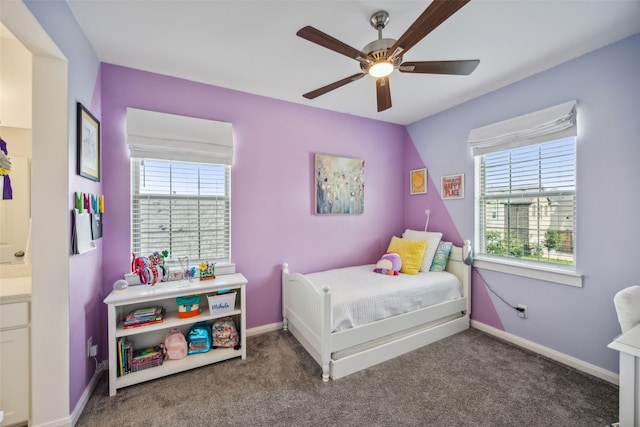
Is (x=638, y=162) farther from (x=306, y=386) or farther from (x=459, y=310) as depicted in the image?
(x=306, y=386)

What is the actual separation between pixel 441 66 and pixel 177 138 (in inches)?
87.6

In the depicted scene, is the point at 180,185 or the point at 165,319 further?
the point at 180,185

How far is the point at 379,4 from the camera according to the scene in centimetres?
157

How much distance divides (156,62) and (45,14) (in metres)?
0.88

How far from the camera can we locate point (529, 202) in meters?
2.51

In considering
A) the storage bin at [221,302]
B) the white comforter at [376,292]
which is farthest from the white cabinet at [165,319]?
the white comforter at [376,292]

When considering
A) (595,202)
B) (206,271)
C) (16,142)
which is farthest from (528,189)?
(16,142)

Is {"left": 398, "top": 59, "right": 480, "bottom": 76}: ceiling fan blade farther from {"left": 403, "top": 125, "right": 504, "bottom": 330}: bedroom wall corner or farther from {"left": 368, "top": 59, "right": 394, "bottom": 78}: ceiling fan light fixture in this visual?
{"left": 403, "top": 125, "right": 504, "bottom": 330}: bedroom wall corner

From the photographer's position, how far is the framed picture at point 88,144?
1708mm

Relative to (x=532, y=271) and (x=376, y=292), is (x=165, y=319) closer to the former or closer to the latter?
(x=376, y=292)

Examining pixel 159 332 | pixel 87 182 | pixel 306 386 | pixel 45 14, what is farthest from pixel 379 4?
pixel 159 332

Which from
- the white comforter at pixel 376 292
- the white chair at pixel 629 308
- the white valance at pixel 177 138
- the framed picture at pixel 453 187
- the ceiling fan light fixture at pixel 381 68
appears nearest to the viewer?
the white chair at pixel 629 308

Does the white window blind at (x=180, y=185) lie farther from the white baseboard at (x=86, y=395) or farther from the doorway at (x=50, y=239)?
the white baseboard at (x=86, y=395)

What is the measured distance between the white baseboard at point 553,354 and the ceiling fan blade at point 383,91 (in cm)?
255
